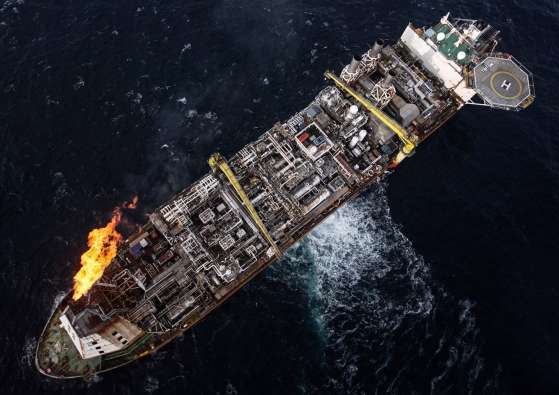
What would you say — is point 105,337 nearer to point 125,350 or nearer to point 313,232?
point 125,350

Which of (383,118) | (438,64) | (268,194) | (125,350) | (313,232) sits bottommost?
(313,232)

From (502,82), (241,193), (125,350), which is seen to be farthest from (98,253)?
(502,82)

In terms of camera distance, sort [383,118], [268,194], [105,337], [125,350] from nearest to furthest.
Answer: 1. [105,337]
2. [125,350]
3. [268,194]
4. [383,118]

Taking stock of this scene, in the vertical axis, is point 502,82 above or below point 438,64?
below

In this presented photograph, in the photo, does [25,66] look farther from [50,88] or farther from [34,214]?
[34,214]

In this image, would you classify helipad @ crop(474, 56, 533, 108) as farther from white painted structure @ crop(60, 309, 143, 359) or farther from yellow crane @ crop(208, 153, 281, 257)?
white painted structure @ crop(60, 309, 143, 359)
